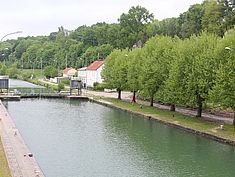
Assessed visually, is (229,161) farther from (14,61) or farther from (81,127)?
(14,61)

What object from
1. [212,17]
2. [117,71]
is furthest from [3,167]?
[212,17]

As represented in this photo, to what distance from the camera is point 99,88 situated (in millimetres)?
82688

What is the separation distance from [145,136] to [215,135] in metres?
6.20

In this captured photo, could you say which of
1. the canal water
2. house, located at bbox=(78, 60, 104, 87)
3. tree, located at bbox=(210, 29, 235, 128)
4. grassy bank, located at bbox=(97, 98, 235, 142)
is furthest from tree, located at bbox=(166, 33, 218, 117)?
house, located at bbox=(78, 60, 104, 87)

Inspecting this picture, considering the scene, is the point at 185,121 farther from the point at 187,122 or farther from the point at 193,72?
the point at 193,72

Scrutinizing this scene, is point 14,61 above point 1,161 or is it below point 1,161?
above

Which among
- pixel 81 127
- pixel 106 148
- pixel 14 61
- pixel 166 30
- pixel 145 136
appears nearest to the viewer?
pixel 106 148

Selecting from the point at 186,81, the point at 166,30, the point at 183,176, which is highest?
the point at 166,30

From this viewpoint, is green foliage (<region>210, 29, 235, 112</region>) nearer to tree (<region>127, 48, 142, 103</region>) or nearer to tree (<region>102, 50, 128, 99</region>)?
tree (<region>127, 48, 142, 103</region>)

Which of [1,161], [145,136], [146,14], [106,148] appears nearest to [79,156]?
[106,148]

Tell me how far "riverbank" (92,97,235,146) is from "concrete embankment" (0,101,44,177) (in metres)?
14.9

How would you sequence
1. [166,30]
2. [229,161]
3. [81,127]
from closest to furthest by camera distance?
1. [229,161]
2. [81,127]
3. [166,30]

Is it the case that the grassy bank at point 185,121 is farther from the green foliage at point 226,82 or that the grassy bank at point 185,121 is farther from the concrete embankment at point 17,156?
the concrete embankment at point 17,156

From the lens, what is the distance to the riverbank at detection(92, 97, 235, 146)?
33.9 metres
